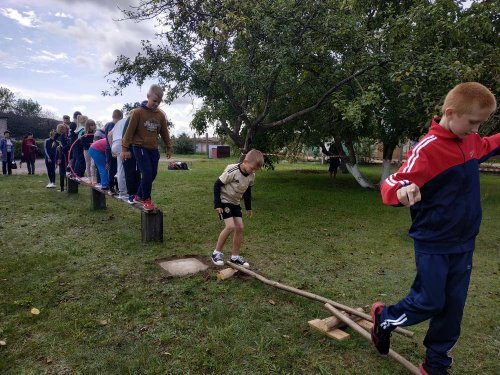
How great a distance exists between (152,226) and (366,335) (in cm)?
400

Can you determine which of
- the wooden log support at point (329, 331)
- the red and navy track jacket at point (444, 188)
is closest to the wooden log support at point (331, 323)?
the wooden log support at point (329, 331)

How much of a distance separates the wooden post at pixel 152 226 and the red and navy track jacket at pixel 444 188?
4320mm

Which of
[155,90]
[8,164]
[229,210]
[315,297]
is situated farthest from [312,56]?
[8,164]

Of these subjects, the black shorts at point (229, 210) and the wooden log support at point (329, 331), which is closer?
the wooden log support at point (329, 331)

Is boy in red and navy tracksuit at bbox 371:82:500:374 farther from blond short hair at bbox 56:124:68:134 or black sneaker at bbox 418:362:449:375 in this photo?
blond short hair at bbox 56:124:68:134

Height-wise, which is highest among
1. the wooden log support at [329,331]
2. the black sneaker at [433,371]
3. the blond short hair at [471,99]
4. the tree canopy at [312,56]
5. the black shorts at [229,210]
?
the tree canopy at [312,56]

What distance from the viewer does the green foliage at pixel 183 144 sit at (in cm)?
4672

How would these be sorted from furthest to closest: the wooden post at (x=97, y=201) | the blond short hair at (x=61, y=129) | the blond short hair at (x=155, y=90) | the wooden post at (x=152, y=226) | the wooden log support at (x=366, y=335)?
the blond short hair at (x=61, y=129) → the wooden post at (x=97, y=201) → the wooden post at (x=152, y=226) → the blond short hair at (x=155, y=90) → the wooden log support at (x=366, y=335)

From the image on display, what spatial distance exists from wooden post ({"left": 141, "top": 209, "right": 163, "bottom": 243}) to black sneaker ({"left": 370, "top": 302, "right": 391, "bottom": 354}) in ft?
13.2

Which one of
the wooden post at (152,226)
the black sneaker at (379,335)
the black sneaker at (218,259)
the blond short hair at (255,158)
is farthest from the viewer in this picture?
the wooden post at (152,226)

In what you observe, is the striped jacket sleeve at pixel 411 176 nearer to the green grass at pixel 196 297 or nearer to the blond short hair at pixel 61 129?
the green grass at pixel 196 297

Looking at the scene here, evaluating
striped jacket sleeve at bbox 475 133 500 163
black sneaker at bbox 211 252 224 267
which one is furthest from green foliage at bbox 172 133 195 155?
striped jacket sleeve at bbox 475 133 500 163

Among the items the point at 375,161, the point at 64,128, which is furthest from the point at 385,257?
the point at 375,161

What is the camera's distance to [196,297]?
4.37 metres
